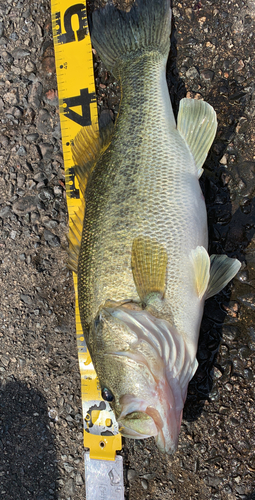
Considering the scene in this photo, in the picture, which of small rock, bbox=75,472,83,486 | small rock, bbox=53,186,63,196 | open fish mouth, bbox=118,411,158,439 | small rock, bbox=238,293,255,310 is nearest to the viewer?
open fish mouth, bbox=118,411,158,439

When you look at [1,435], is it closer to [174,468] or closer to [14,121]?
[174,468]

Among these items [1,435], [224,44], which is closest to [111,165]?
[224,44]

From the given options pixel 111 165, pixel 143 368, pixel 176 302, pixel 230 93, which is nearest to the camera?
pixel 143 368

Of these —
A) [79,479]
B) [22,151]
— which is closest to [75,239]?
[22,151]

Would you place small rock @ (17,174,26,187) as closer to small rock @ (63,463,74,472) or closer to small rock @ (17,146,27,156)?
small rock @ (17,146,27,156)

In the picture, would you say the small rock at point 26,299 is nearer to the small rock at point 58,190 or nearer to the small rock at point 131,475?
the small rock at point 58,190

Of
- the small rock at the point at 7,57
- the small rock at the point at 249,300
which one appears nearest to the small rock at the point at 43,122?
the small rock at the point at 7,57

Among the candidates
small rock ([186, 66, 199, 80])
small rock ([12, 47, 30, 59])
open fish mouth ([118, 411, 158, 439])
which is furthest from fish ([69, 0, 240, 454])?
small rock ([12, 47, 30, 59])
